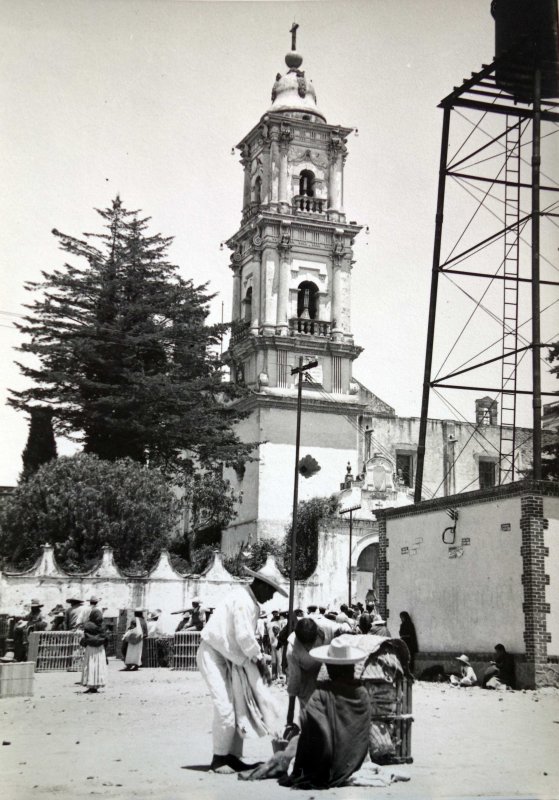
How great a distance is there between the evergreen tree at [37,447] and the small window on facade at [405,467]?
1822cm

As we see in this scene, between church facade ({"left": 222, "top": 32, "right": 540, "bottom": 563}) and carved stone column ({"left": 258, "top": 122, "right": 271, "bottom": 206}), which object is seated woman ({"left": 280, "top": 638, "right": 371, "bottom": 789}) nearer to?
A: church facade ({"left": 222, "top": 32, "right": 540, "bottom": 563})

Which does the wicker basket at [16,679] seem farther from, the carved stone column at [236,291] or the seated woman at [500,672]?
the carved stone column at [236,291]

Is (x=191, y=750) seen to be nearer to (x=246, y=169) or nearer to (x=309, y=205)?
(x=309, y=205)

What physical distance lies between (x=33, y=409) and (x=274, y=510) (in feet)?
37.9

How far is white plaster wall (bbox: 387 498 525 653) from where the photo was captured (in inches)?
713

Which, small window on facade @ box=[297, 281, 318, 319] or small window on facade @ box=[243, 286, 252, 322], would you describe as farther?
small window on facade @ box=[243, 286, 252, 322]

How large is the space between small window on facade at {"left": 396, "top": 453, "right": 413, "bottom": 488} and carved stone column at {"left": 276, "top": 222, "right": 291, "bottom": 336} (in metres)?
9.87

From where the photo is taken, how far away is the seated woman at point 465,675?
58.8ft

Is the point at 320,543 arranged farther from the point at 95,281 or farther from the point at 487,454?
the point at 487,454

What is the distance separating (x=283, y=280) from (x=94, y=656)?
2975cm

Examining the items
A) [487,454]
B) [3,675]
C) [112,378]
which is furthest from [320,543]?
[3,675]

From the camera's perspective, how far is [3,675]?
15.0 metres

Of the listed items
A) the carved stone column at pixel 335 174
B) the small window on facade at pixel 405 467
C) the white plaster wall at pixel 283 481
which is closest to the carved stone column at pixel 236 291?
the carved stone column at pixel 335 174

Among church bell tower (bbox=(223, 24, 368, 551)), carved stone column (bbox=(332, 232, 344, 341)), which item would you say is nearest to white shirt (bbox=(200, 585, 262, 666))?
church bell tower (bbox=(223, 24, 368, 551))
